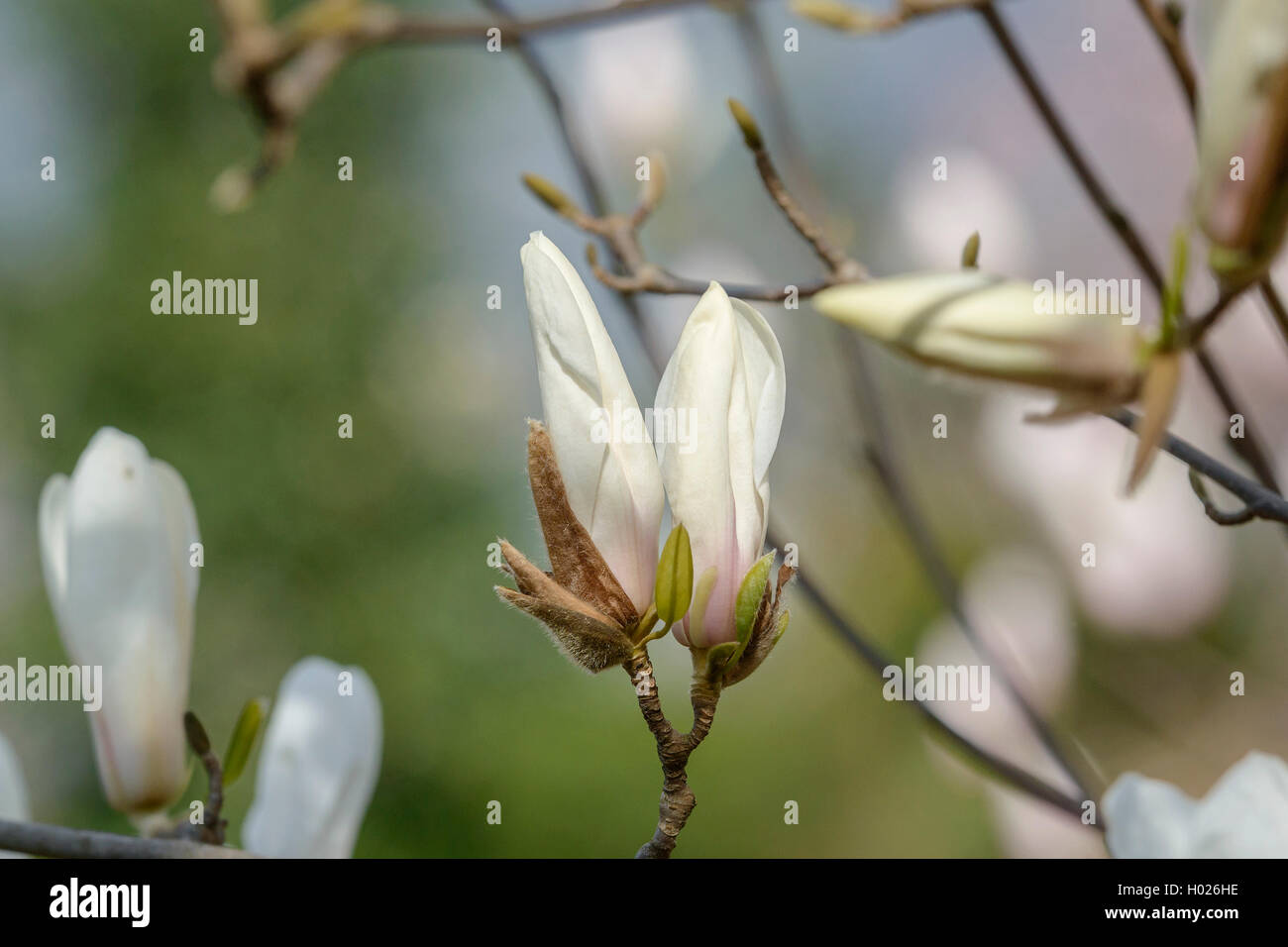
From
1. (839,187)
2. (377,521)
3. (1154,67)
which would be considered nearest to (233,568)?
(377,521)

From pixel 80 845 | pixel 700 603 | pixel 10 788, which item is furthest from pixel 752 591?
pixel 10 788

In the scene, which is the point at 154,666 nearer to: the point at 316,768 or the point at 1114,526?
the point at 316,768

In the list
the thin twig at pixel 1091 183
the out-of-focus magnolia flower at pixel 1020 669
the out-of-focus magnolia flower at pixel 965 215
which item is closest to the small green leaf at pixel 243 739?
the thin twig at pixel 1091 183

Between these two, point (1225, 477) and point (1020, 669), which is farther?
point (1020, 669)

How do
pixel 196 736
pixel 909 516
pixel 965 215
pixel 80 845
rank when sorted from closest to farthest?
pixel 80 845
pixel 196 736
pixel 909 516
pixel 965 215

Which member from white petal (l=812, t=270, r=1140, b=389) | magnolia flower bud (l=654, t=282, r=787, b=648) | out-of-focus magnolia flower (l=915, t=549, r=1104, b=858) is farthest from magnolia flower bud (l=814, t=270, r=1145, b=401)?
out-of-focus magnolia flower (l=915, t=549, r=1104, b=858)
